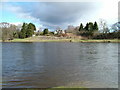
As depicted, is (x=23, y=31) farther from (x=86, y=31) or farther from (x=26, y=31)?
(x=86, y=31)

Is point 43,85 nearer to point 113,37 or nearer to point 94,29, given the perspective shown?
point 113,37

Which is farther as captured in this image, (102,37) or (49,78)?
(102,37)

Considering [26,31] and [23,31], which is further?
[26,31]

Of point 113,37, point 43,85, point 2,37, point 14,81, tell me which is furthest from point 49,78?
point 113,37

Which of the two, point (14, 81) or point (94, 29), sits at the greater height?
point (94, 29)

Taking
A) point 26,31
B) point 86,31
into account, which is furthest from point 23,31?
point 86,31

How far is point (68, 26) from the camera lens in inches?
4707

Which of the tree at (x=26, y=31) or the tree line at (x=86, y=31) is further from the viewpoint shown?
the tree at (x=26, y=31)

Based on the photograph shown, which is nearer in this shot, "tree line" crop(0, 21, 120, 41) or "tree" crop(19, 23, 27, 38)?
"tree line" crop(0, 21, 120, 41)

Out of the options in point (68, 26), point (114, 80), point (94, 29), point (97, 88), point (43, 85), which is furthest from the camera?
point (68, 26)

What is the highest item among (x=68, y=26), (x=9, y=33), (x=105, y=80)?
(x=68, y=26)

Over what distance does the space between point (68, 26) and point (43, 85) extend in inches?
4440

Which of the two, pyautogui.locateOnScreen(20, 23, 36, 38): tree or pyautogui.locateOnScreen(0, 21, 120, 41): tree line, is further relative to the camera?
pyautogui.locateOnScreen(20, 23, 36, 38): tree

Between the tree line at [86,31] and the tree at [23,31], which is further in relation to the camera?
the tree at [23,31]
